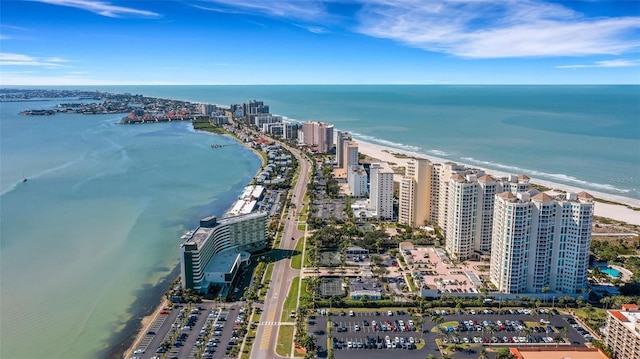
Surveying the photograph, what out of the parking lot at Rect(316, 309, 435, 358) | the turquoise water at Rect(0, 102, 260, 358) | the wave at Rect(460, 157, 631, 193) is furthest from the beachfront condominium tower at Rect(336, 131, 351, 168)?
the parking lot at Rect(316, 309, 435, 358)

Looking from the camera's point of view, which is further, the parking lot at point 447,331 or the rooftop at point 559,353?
the parking lot at point 447,331

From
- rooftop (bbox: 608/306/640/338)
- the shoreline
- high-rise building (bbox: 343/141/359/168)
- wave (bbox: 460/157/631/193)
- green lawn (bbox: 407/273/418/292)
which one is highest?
high-rise building (bbox: 343/141/359/168)

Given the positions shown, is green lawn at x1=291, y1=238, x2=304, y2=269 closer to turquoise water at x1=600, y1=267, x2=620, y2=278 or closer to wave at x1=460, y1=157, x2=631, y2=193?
turquoise water at x1=600, y1=267, x2=620, y2=278

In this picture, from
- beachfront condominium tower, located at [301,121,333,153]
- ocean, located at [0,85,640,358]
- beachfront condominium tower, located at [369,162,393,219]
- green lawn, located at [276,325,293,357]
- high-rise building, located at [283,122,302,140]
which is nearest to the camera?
green lawn, located at [276,325,293,357]

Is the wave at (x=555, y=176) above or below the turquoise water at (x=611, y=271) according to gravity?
above

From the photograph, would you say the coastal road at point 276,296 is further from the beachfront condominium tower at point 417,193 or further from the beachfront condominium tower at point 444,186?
the beachfront condominium tower at point 444,186

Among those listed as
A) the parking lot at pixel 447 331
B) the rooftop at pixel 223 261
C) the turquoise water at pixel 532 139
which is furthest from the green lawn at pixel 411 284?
the turquoise water at pixel 532 139
